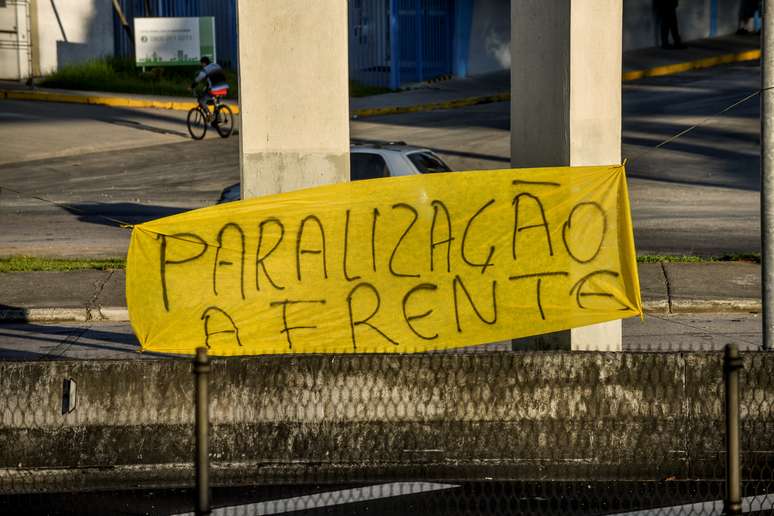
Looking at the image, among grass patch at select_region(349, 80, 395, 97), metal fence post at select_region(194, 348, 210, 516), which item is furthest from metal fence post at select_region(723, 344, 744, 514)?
grass patch at select_region(349, 80, 395, 97)

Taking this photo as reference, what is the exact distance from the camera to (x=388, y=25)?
37.0m

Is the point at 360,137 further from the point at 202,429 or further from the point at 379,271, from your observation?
the point at 202,429

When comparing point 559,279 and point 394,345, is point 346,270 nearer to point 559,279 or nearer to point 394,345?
point 394,345

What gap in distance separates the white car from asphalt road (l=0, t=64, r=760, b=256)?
3.14 m

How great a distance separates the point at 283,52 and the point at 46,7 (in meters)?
27.6

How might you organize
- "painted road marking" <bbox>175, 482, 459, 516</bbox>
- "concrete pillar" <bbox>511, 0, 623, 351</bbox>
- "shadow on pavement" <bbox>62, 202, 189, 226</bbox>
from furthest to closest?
1. "shadow on pavement" <bbox>62, 202, 189, 226</bbox>
2. "concrete pillar" <bbox>511, 0, 623, 351</bbox>
3. "painted road marking" <bbox>175, 482, 459, 516</bbox>

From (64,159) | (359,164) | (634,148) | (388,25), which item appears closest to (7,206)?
(64,159)

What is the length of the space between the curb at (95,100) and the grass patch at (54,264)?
1700cm

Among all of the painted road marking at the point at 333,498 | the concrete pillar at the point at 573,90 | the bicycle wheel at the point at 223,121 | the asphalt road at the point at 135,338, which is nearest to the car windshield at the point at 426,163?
the asphalt road at the point at 135,338

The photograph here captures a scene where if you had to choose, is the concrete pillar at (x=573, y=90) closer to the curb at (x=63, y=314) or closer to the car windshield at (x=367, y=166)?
the curb at (x=63, y=314)

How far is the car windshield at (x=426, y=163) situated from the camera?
672 inches

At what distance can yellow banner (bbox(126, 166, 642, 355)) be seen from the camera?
26.8 feet

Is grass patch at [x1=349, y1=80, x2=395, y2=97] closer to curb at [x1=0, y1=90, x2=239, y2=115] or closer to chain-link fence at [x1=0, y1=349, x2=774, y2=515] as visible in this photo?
curb at [x1=0, y1=90, x2=239, y2=115]

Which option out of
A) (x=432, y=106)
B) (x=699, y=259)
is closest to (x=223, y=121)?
(x=432, y=106)
